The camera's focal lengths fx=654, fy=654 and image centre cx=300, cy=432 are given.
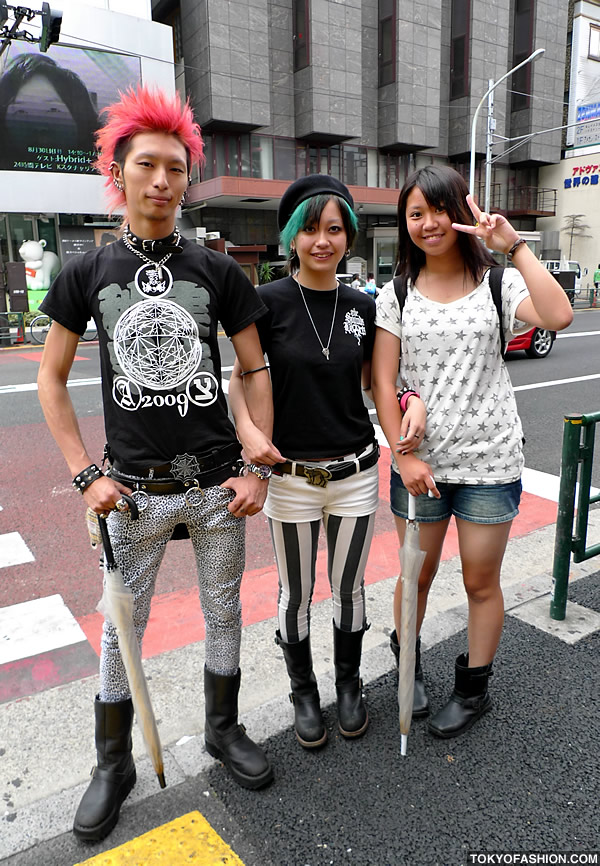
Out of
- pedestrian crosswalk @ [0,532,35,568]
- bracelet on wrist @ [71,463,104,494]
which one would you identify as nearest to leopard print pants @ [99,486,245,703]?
bracelet on wrist @ [71,463,104,494]

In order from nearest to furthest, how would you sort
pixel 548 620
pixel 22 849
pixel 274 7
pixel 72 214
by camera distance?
pixel 22 849
pixel 548 620
pixel 72 214
pixel 274 7

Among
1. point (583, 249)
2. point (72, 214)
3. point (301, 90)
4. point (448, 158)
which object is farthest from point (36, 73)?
point (583, 249)

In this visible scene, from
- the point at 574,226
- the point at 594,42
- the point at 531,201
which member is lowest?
the point at 574,226

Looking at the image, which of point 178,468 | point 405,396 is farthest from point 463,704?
point 178,468

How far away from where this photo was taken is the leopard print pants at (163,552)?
2039 millimetres

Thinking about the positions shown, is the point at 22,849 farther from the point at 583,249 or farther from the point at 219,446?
the point at 583,249

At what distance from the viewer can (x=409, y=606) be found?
2.25 metres

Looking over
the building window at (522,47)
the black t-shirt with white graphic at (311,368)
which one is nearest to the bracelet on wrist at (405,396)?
the black t-shirt with white graphic at (311,368)

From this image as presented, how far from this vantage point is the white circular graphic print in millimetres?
1949

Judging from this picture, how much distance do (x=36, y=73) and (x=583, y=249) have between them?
110 ft

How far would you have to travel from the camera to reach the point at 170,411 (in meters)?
2.00

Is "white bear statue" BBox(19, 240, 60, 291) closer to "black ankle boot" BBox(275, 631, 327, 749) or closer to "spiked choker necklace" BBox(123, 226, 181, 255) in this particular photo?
"spiked choker necklace" BBox(123, 226, 181, 255)

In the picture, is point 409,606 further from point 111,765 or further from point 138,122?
point 138,122

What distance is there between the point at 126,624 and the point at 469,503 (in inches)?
47.5
